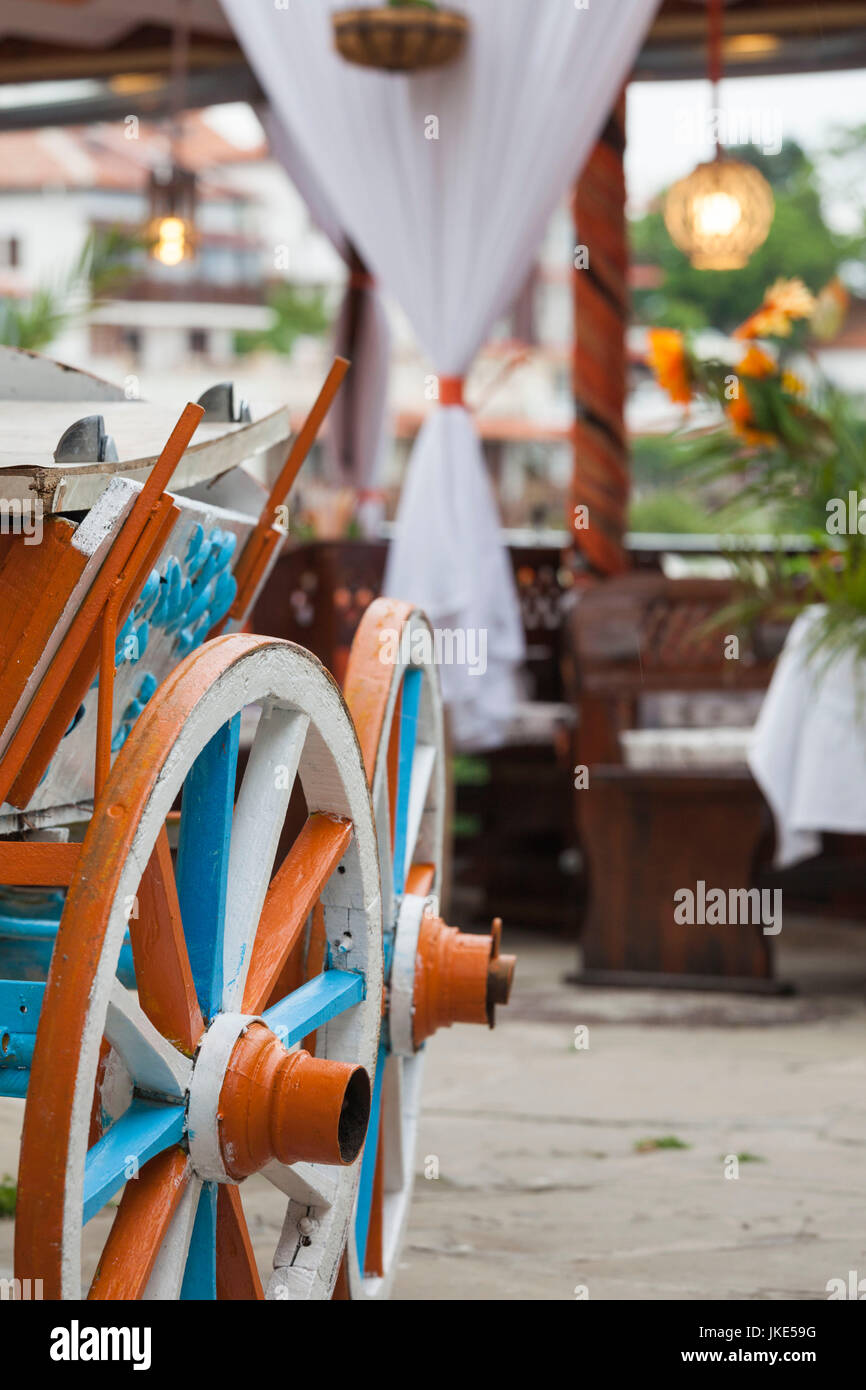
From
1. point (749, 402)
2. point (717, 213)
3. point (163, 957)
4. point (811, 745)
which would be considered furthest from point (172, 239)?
point (163, 957)

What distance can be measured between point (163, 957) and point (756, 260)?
87.6ft

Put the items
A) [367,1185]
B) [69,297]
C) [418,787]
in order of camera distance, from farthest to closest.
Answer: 1. [69,297]
2. [418,787]
3. [367,1185]

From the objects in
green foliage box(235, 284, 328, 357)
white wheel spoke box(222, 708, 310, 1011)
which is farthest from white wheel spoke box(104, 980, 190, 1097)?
green foliage box(235, 284, 328, 357)

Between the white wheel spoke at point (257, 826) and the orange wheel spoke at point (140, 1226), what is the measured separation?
173 millimetres

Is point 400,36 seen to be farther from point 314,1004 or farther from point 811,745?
point 314,1004

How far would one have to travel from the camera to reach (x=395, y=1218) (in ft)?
7.46

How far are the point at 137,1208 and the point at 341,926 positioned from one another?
1.64 feet

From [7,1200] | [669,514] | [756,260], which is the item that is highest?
[756,260]

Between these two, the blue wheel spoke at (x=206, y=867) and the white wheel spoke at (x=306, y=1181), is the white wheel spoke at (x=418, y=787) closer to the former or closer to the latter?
the white wheel spoke at (x=306, y=1181)

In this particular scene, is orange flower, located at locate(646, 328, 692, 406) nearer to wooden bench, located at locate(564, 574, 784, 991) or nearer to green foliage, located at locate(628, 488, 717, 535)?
wooden bench, located at locate(564, 574, 784, 991)

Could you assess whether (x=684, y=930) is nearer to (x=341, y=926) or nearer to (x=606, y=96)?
(x=606, y=96)

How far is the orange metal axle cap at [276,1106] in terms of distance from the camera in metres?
1.51

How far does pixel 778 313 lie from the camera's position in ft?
13.4

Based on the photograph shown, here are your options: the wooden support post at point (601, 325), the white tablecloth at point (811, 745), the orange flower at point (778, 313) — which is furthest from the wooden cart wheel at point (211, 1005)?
the wooden support post at point (601, 325)
